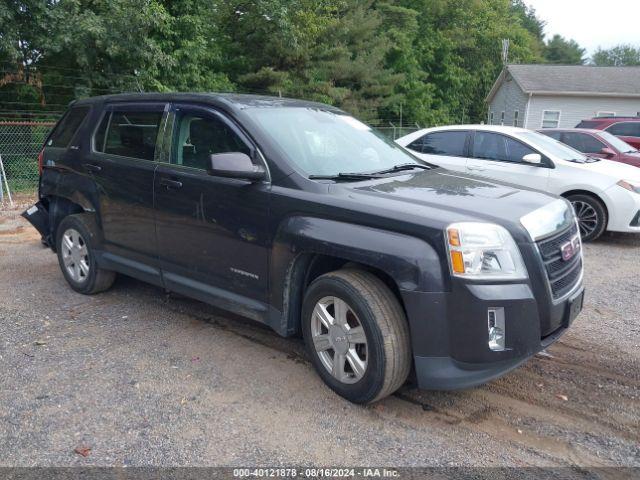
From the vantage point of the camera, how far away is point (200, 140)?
4402 millimetres

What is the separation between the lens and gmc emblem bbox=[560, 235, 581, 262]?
3487 mm

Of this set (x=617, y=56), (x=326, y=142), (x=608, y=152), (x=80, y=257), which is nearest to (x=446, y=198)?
(x=326, y=142)

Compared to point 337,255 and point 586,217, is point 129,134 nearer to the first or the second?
point 337,255

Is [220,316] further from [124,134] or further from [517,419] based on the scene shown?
[517,419]

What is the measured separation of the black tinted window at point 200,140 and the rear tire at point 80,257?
4.94 ft

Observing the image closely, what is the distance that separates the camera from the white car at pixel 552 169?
307 inches

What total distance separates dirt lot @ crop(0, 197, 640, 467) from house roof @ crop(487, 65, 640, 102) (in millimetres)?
26162

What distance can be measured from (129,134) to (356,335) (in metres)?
2.88

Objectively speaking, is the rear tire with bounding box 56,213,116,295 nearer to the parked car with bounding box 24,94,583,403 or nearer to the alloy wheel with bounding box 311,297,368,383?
the parked car with bounding box 24,94,583,403

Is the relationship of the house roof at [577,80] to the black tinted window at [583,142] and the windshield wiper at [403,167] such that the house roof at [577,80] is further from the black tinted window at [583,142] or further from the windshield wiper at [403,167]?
the windshield wiper at [403,167]

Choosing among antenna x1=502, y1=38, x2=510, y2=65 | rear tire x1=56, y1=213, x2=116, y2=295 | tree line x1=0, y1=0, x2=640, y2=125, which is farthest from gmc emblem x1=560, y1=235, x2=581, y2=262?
antenna x1=502, y1=38, x2=510, y2=65

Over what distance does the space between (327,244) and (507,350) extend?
3.94ft

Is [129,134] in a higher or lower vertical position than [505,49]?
lower

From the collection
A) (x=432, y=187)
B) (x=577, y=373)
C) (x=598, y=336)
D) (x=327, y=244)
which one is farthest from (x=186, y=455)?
(x=598, y=336)
